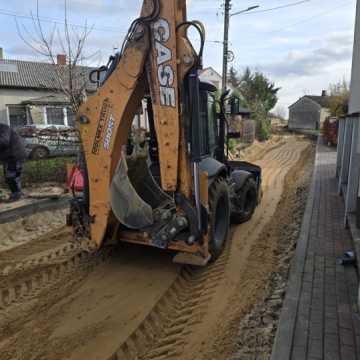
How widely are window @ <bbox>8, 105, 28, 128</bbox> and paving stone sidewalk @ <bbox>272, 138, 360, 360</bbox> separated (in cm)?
2114

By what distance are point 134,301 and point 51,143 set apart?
407 inches

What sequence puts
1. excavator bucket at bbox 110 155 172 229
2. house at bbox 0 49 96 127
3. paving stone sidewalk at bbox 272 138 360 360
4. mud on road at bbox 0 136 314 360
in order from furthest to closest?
house at bbox 0 49 96 127 → excavator bucket at bbox 110 155 172 229 → mud on road at bbox 0 136 314 360 → paving stone sidewalk at bbox 272 138 360 360

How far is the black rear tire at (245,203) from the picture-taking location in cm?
646

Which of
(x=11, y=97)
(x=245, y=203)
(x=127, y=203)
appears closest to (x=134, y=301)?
(x=127, y=203)

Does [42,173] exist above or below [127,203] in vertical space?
below

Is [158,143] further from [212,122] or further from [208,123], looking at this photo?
[212,122]

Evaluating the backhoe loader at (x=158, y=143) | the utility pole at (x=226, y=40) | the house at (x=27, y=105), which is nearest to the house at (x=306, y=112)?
the utility pole at (x=226, y=40)

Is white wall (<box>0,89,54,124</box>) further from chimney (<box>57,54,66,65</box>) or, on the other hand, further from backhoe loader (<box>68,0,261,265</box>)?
backhoe loader (<box>68,0,261,265</box>)

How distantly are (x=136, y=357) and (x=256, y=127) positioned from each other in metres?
26.6

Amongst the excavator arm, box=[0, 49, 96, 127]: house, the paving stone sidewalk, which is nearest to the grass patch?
the excavator arm

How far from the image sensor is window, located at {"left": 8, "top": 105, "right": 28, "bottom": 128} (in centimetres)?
2230

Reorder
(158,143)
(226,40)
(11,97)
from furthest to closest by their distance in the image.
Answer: (11,97)
(226,40)
(158,143)

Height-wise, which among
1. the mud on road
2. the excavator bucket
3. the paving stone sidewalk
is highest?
the excavator bucket

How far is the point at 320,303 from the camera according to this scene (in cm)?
353
